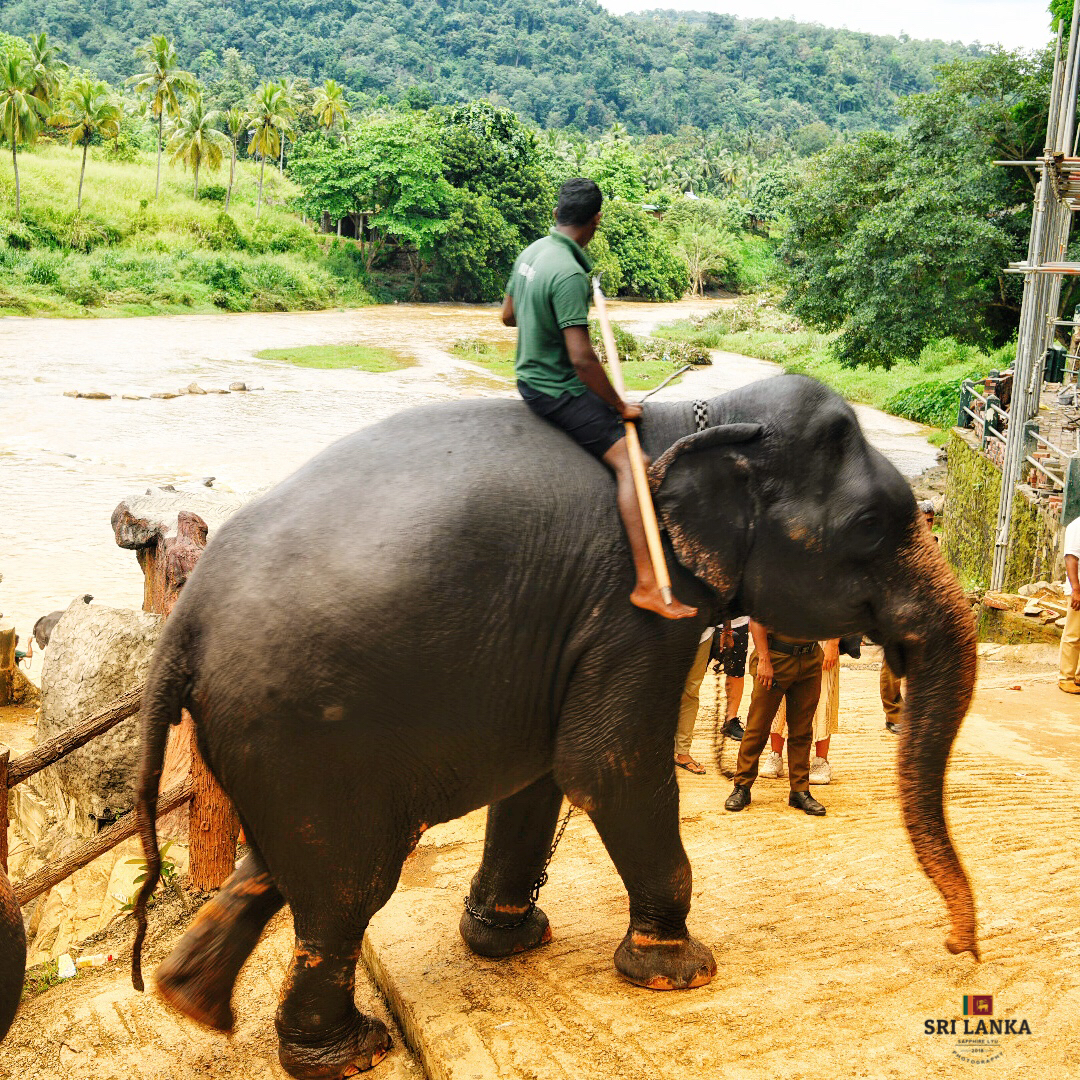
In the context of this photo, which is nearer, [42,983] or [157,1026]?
[157,1026]

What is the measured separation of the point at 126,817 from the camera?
5000mm

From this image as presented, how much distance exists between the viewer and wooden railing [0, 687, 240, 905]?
14.2ft

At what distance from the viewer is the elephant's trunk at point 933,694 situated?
11.8 feet

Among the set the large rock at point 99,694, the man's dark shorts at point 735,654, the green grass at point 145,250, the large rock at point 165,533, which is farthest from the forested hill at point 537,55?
the large rock at point 99,694

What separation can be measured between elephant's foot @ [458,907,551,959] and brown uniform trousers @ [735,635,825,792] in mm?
1887

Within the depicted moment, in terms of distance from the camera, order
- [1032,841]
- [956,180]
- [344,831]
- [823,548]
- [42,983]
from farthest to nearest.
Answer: [956,180] → [1032,841] → [42,983] → [823,548] → [344,831]

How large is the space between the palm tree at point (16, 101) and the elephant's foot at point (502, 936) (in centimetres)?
4666

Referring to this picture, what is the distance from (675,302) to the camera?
2635 inches

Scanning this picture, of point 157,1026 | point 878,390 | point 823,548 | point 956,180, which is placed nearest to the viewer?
point 823,548

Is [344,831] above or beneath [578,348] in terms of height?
beneath

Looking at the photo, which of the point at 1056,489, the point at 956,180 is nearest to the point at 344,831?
the point at 1056,489

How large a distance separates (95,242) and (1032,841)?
48346mm

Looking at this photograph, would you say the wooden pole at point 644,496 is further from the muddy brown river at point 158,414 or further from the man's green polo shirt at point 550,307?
the muddy brown river at point 158,414

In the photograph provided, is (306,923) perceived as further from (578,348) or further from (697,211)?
(697,211)
